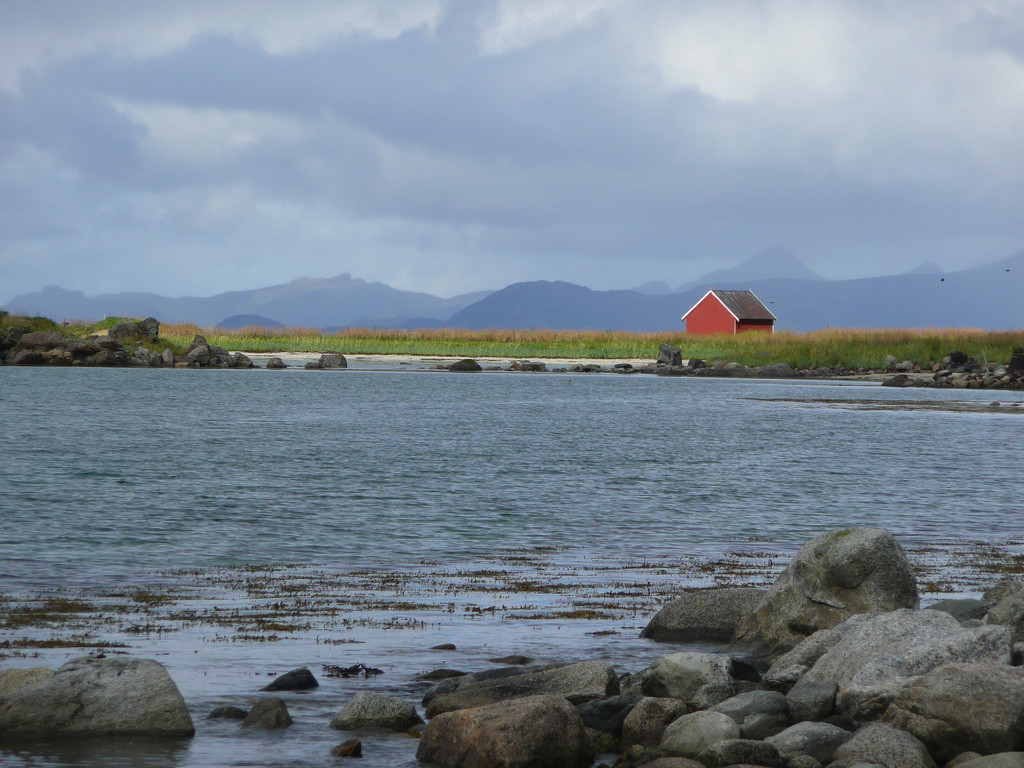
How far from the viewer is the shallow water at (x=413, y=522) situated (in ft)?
42.3

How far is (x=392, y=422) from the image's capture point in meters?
55.5

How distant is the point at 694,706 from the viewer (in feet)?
33.9

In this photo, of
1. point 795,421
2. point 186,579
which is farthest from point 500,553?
point 795,421

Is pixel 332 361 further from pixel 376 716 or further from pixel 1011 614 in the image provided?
pixel 376 716

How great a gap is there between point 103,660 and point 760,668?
6.95 m

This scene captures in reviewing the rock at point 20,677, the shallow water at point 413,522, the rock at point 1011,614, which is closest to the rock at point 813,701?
the rock at point 1011,614

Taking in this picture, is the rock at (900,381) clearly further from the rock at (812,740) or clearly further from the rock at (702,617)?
the rock at (812,740)

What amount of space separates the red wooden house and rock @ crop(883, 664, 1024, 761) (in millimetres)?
114933

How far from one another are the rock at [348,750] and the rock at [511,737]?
52cm

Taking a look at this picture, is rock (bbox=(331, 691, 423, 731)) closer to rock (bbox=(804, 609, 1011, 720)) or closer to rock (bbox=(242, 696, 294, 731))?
rock (bbox=(242, 696, 294, 731))

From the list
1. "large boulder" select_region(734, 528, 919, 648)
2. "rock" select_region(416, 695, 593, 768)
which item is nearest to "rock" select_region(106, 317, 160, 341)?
"large boulder" select_region(734, 528, 919, 648)

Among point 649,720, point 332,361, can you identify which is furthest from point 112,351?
point 649,720

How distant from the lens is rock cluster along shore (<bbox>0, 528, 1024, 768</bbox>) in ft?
29.0

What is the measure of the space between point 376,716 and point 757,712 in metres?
3.51
